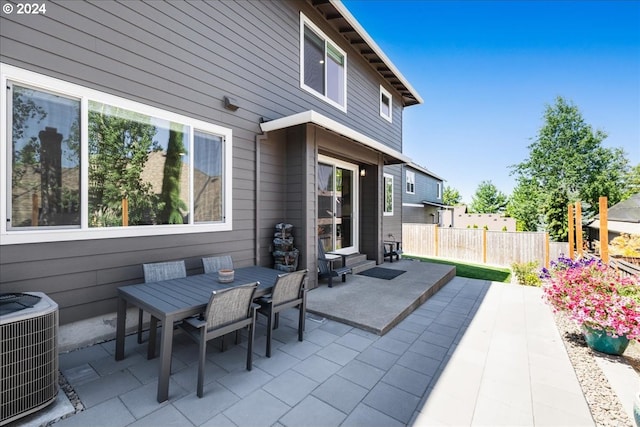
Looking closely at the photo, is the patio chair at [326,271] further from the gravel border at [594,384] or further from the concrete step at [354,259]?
the gravel border at [594,384]

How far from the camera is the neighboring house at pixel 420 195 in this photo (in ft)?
55.3

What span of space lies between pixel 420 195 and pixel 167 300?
1924 centimetres

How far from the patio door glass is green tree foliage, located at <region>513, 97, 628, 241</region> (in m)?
17.8

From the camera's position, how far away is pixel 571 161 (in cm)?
1988

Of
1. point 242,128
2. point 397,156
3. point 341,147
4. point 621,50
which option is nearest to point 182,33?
point 242,128

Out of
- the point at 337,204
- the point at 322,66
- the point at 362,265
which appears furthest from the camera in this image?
the point at 337,204

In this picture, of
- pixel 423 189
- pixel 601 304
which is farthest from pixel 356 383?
pixel 423 189

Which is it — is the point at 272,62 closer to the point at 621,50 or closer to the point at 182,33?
the point at 182,33

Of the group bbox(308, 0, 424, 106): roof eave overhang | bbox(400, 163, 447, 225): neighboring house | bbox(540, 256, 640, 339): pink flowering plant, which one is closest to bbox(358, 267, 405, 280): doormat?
bbox(540, 256, 640, 339): pink flowering plant

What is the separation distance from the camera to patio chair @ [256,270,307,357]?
2902mm

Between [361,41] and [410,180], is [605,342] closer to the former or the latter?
[361,41]

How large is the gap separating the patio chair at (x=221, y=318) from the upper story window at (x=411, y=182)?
1602 centimetres

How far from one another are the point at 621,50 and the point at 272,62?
44.3 ft

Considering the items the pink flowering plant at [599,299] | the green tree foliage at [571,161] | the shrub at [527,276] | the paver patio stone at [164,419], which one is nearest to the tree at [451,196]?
the green tree foliage at [571,161]
